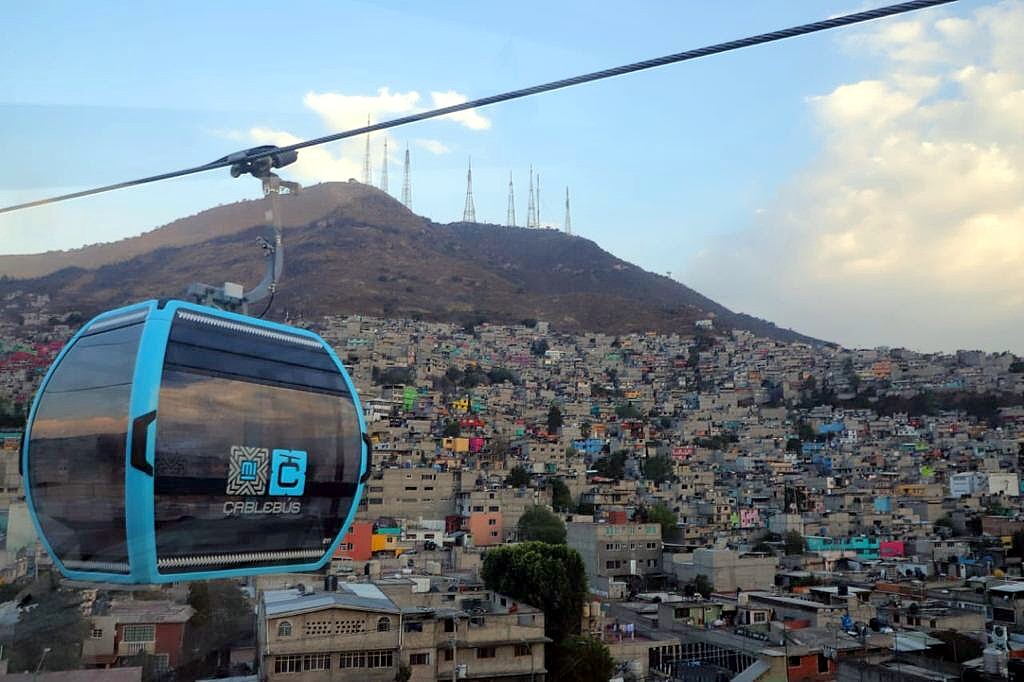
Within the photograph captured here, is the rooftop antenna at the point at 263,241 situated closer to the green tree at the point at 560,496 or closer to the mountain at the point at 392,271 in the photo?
the green tree at the point at 560,496

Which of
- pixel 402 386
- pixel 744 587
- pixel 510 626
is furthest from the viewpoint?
pixel 402 386

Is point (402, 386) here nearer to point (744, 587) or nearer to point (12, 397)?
point (12, 397)

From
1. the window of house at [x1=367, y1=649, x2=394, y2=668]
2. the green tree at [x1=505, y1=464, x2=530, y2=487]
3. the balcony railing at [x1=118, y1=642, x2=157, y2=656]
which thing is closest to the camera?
the window of house at [x1=367, y1=649, x2=394, y2=668]

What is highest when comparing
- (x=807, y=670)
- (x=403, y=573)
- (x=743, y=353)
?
(x=743, y=353)

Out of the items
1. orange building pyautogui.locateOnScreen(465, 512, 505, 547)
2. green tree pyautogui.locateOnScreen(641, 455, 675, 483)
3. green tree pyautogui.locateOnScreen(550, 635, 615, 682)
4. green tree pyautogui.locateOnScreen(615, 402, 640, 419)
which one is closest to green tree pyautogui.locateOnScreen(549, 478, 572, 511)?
orange building pyautogui.locateOnScreen(465, 512, 505, 547)

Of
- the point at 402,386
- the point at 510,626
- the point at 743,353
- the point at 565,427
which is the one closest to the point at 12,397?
the point at 510,626

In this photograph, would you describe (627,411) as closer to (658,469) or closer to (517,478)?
(658,469)

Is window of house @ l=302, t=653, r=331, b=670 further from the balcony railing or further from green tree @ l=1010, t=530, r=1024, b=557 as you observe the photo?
green tree @ l=1010, t=530, r=1024, b=557
